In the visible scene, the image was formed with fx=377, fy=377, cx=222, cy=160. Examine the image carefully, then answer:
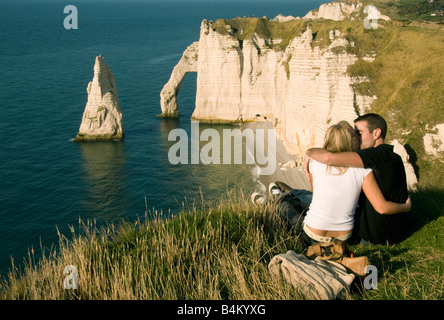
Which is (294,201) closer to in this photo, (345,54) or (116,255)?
(116,255)

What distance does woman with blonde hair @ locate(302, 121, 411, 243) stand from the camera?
580 cm

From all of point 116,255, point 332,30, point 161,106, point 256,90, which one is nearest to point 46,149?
point 161,106

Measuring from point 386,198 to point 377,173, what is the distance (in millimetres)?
499

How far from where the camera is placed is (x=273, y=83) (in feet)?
126

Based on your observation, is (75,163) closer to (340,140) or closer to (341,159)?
(340,140)

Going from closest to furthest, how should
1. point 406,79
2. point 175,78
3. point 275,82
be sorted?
point 406,79
point 275,82
point 175,78

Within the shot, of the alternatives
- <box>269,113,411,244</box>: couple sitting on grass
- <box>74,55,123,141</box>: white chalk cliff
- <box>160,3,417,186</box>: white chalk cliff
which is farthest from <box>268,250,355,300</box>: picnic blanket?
<box>74,55,123,141</box>: white chalk cliff

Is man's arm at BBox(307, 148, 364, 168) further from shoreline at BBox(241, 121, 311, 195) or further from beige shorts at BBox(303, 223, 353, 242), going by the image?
shoreline at BBox(241, 121, 311, 195)

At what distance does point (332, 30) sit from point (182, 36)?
3670 inches

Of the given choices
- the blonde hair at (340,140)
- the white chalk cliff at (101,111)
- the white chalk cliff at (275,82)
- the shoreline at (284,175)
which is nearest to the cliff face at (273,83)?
the white chalk cliff at (275,82)

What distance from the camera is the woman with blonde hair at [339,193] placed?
228 inches

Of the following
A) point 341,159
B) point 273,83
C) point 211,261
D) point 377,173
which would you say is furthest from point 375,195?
point 273,83

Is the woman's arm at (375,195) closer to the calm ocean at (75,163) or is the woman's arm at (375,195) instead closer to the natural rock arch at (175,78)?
the calm ocean at (75,163)

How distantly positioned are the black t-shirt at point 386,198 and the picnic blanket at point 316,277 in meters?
1.42
